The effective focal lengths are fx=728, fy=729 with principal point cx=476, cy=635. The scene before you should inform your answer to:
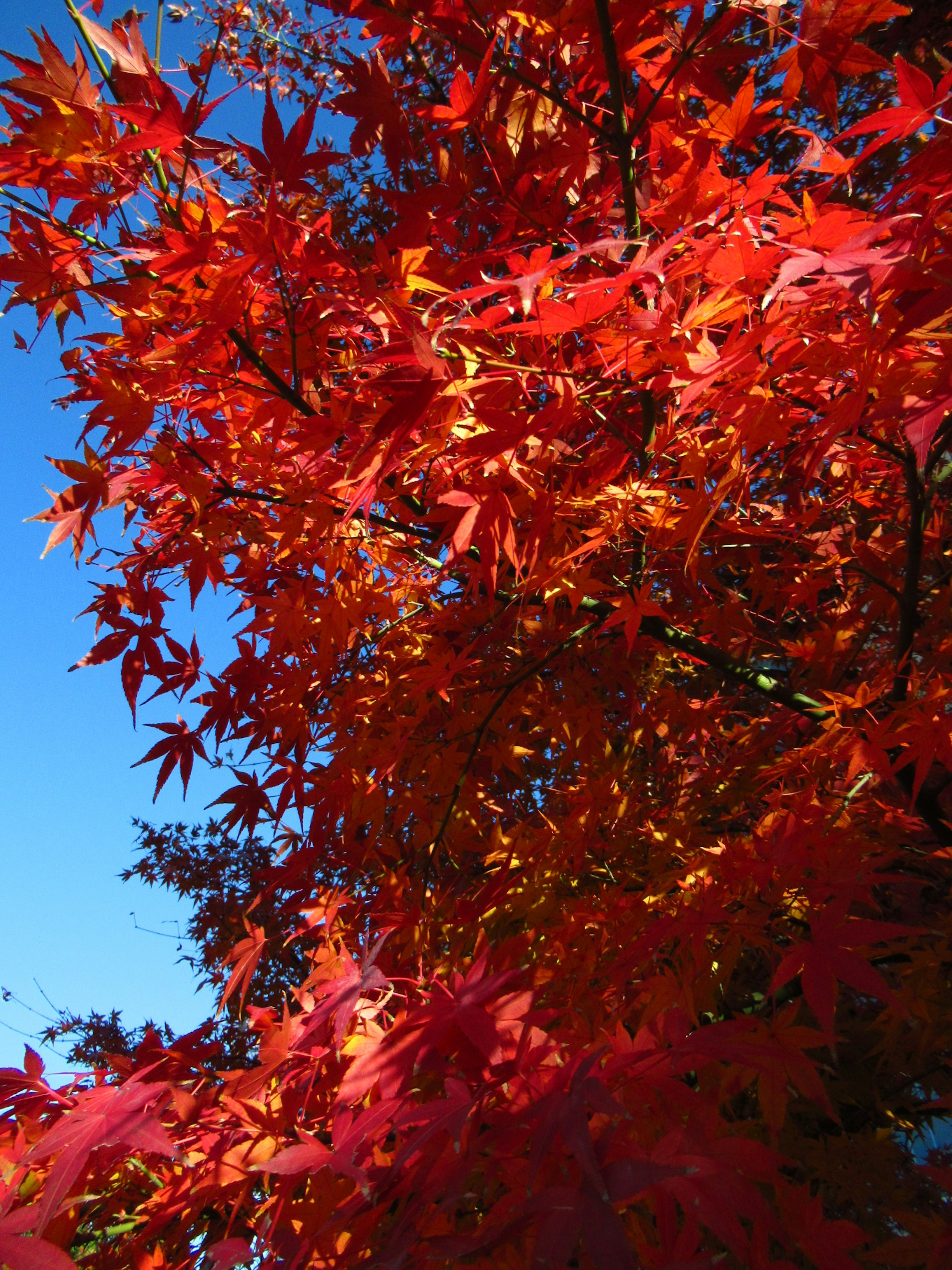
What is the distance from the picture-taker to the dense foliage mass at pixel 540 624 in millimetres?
823

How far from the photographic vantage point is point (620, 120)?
1.11 meters

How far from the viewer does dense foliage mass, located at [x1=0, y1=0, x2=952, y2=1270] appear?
2.70 ft

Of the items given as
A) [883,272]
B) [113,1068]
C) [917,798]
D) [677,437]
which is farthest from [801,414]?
[113,1068]

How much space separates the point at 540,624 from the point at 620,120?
1.20 m

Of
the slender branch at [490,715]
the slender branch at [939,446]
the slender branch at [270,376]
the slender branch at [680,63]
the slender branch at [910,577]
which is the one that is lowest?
the slender branch at [910,577]

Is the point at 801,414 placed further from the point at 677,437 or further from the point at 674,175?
the point at 674,175

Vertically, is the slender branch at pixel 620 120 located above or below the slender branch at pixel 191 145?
below

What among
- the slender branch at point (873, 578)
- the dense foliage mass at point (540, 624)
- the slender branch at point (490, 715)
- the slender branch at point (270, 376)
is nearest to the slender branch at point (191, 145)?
the dense foliage mass at point (540, 624)

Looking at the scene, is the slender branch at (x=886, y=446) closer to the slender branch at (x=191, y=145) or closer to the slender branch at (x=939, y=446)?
the slender branch at (x=939, y=446)

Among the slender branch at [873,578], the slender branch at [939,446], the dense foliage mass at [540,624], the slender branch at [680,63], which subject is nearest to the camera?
the dense foliage mass at [540,624]

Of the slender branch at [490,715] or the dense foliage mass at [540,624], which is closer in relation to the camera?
the dense foliage mass at [540,624]

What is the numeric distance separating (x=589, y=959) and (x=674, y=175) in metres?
1.48

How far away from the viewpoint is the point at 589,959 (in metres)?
1.44

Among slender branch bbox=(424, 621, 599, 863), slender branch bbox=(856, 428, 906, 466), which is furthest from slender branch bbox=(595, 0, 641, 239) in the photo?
slender branch bbox=(424, 621, 599, 863)
